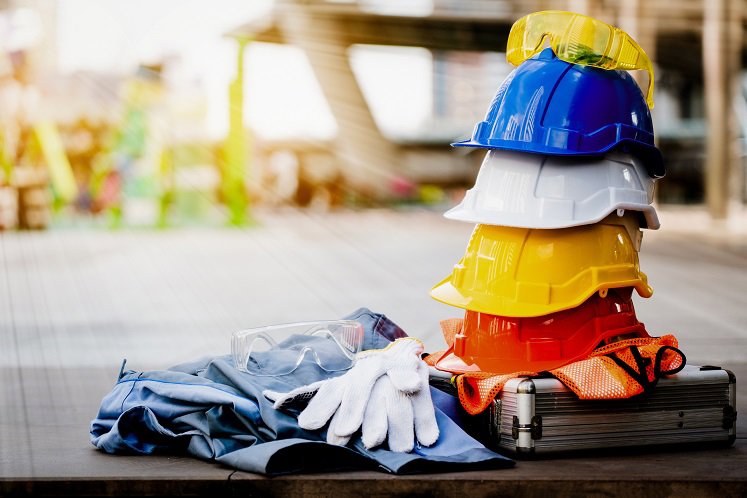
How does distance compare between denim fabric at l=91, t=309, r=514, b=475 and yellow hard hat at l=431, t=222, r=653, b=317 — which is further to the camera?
yellow hard hat at l=431, t=222, r=653, b=317

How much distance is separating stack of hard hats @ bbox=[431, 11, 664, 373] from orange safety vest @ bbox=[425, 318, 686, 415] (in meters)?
0.12

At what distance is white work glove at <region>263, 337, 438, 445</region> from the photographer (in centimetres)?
339

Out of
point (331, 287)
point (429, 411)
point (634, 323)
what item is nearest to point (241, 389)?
point (429, 411)

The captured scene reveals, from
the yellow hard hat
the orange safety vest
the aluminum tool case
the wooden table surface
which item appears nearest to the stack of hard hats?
the yellow hard hat

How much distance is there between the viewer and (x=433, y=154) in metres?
42.9

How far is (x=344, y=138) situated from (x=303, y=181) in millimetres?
1883

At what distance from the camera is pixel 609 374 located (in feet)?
11.2

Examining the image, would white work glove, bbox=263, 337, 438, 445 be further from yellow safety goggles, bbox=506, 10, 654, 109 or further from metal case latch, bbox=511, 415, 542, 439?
yellow safety goggles, bbox=506, 10, 654, 109

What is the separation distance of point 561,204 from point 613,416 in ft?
2.39

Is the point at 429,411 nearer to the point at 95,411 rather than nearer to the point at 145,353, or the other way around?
the point at 95,411

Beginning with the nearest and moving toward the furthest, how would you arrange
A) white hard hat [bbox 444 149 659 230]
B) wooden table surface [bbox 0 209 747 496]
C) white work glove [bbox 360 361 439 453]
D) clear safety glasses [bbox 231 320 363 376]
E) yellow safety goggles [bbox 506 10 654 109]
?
wooden table surface [bbox 0 209 747 496] → white work glove [bbox 360 361 439 453] → white hard hat [bbox 444 149 659 230] → yellow safety goggles [bbox 506 10 654 109] → clear safety glasses [bbox 231 320 363 376]

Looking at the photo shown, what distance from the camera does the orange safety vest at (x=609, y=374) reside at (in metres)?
3.37

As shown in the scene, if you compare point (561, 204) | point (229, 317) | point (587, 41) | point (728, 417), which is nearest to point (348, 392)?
point (561, 204)

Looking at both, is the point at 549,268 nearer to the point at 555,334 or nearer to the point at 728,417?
the point at 555,334
